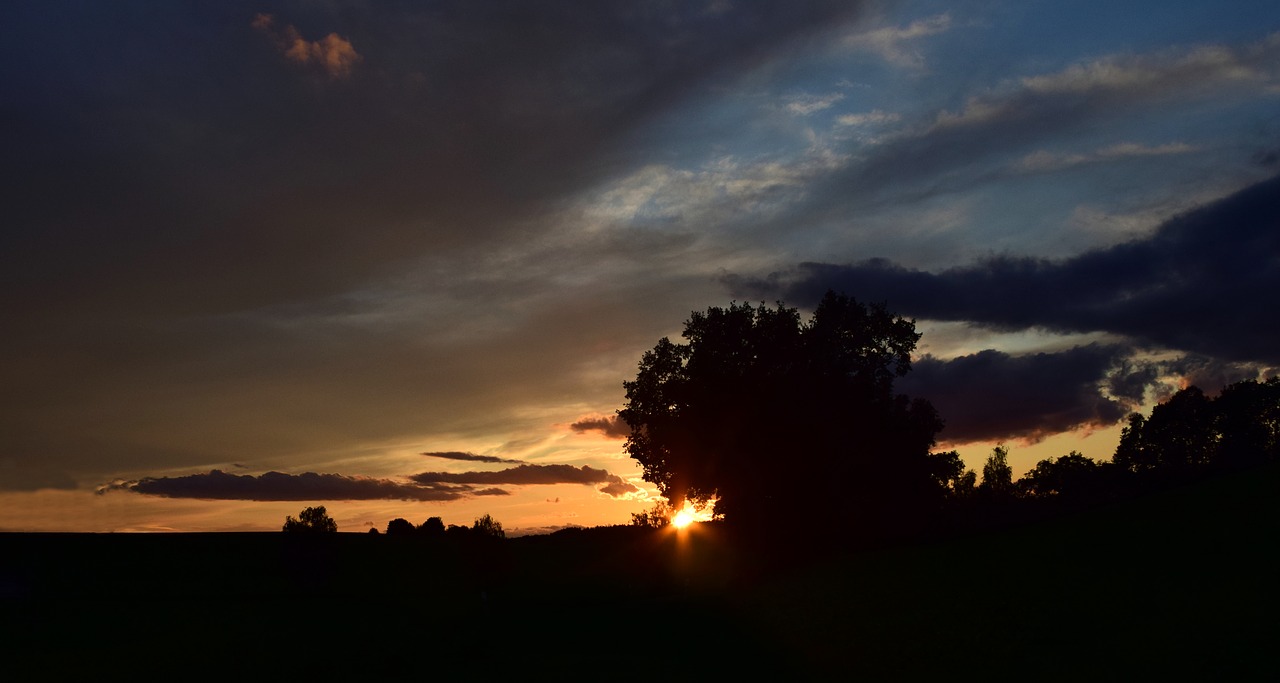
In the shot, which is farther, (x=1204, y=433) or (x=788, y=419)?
(x=1204, y=433)

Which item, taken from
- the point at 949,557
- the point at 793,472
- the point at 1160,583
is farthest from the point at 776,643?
the point at 793,472

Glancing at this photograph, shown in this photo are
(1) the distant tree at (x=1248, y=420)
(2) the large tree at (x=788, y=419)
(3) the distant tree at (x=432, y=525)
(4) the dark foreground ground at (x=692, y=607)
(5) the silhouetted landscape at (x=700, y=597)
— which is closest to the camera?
(4) the dark foreground ground at (x=692, y=607)

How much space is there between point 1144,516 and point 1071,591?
908 cm

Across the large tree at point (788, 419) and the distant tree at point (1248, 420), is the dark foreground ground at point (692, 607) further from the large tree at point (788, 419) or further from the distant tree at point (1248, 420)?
the distant tree at point (1248, 420)

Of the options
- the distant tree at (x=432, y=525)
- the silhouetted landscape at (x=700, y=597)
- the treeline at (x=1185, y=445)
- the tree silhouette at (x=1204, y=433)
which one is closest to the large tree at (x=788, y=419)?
the silhouetted landscape at (x=700, y=597)

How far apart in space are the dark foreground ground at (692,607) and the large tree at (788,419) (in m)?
4.92

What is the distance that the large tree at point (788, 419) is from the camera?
63.7 metres

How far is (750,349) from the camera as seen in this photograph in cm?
6794

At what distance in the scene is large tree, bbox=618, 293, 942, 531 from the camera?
63719mm

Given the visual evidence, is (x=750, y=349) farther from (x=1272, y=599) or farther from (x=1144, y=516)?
(x=1272, y=599)

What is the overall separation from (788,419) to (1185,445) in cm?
7678

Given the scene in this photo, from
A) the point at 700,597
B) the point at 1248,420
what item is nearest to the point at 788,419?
the point at 700,597

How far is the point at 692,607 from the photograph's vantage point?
56.3 metres

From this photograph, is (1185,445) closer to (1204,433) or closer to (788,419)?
(1204,433)
